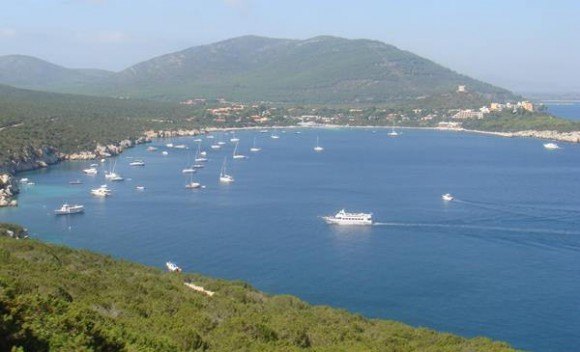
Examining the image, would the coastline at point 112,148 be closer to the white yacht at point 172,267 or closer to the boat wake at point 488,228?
the white yacht at point 172,267

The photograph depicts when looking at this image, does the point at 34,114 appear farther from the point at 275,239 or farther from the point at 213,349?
the point at 213,349

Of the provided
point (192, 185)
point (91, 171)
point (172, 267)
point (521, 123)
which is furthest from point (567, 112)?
point (172, 267)

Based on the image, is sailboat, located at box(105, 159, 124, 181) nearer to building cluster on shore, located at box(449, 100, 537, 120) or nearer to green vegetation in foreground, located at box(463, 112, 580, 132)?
green vegetation in foreground, located at box(463, 112, 580, 132)

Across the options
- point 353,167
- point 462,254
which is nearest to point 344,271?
point 462,254

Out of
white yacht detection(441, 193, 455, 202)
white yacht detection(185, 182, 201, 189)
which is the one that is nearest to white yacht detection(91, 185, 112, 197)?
white yacht detection(185, 182, 201, 189)

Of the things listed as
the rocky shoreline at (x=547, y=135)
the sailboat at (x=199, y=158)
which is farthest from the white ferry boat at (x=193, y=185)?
the rocky shoreline at (x=547, y=135)

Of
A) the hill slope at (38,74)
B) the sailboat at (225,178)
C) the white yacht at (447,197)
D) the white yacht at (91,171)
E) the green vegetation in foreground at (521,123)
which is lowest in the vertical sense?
the white yacht at (91,171)
